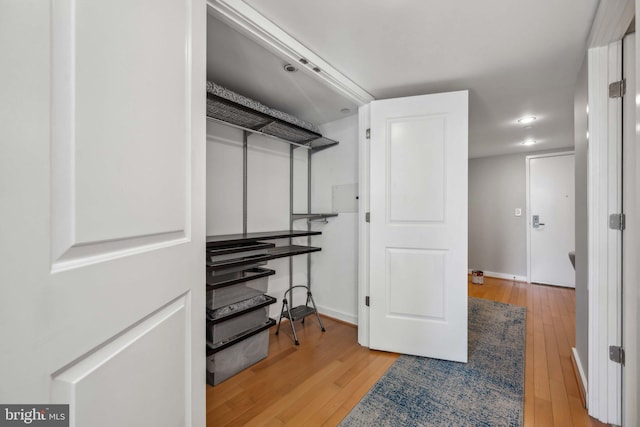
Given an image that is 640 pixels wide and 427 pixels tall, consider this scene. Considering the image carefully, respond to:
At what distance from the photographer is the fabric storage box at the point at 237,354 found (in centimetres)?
180

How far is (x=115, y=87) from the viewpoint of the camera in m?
0.57

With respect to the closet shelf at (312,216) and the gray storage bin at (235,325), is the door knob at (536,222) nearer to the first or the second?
the closet shelf at (312,216)

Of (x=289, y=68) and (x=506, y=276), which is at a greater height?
(x=289, y=68)

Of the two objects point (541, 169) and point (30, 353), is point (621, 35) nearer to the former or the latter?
point (30, 353)

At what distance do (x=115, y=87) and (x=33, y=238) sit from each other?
35cm

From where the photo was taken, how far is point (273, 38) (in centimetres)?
144

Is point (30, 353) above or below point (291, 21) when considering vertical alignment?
below

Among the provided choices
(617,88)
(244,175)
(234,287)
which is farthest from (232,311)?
(617,88)

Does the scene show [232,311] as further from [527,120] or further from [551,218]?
[551,218]

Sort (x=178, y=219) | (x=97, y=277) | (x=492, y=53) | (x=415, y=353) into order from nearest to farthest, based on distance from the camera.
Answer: (x=97, y=277)
(x=178, y=219)
(x=492, y=53)
(x=415, y=353)

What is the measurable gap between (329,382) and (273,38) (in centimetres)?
215

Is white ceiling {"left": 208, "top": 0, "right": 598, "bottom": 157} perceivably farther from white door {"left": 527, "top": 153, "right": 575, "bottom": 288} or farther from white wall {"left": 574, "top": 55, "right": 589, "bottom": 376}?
white door {"left": 527, "top": 153, "right": 575, "bottom": 288}

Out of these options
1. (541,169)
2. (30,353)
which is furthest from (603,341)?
(541,169)
